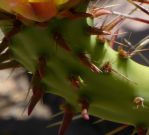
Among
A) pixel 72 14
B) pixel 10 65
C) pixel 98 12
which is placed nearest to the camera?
pixel 72 14

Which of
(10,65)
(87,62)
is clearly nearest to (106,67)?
(87,62)

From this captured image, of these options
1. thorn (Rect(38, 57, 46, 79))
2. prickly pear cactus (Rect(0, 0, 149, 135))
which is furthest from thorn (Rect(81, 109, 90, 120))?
thorn (Rect(38, 57, 46, 79))

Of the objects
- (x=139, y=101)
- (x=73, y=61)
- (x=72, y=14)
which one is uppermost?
(x=72, y=14)

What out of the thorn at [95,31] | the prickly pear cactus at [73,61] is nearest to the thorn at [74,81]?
the prickly pear cactus at [73,61]

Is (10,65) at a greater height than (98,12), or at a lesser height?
lesser

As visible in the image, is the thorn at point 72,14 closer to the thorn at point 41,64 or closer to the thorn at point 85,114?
the thorn at point 41,64

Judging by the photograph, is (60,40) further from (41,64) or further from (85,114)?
(85,114)

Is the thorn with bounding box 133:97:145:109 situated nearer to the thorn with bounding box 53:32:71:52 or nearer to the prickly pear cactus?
the prickly pear cactus

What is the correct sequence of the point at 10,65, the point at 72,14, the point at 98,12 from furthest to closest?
the point at 10,65 → the point at 98,12 → the point at 72,14

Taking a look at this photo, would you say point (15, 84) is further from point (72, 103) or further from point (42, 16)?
point (42, 16)
